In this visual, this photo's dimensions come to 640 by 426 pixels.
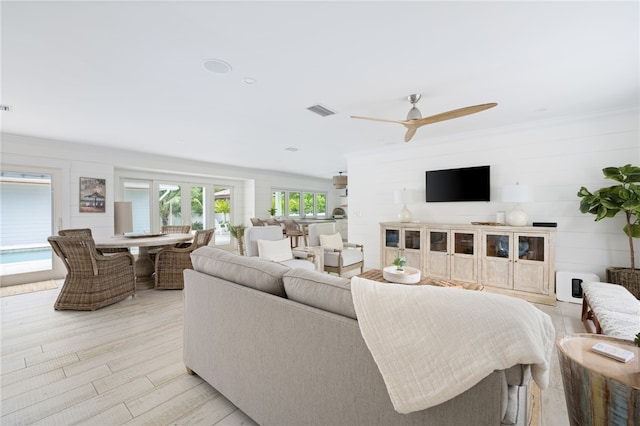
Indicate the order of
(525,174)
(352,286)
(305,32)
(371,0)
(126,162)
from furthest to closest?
(126,162), (525,174), (305,32), (371,0), (352,286)

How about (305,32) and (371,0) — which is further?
(305,32)

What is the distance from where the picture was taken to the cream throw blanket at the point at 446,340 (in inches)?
31.2

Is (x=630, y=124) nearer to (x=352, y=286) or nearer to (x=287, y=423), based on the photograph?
(x=352, y=286)

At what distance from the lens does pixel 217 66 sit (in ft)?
7.77

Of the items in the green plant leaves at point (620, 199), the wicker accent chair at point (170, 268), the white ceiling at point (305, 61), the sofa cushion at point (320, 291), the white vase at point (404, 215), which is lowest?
the wicker accent chair at point (170, 268)

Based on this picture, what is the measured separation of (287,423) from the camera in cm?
132

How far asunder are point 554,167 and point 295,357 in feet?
14.8

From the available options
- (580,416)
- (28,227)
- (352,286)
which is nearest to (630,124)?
(580,416)

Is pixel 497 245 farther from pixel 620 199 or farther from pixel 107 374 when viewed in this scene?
pixel 107 374

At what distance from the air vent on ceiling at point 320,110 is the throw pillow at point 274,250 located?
6.23 ft

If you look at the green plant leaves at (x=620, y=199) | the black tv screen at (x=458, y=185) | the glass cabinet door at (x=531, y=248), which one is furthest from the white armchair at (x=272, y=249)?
the green plant leaves at (x=620, y=199)

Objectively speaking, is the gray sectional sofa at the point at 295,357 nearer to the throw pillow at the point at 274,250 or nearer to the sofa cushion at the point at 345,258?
the throw pillow at the point at 274,250

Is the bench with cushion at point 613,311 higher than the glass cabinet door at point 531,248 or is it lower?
lower

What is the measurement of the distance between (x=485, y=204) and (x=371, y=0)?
3849mm
